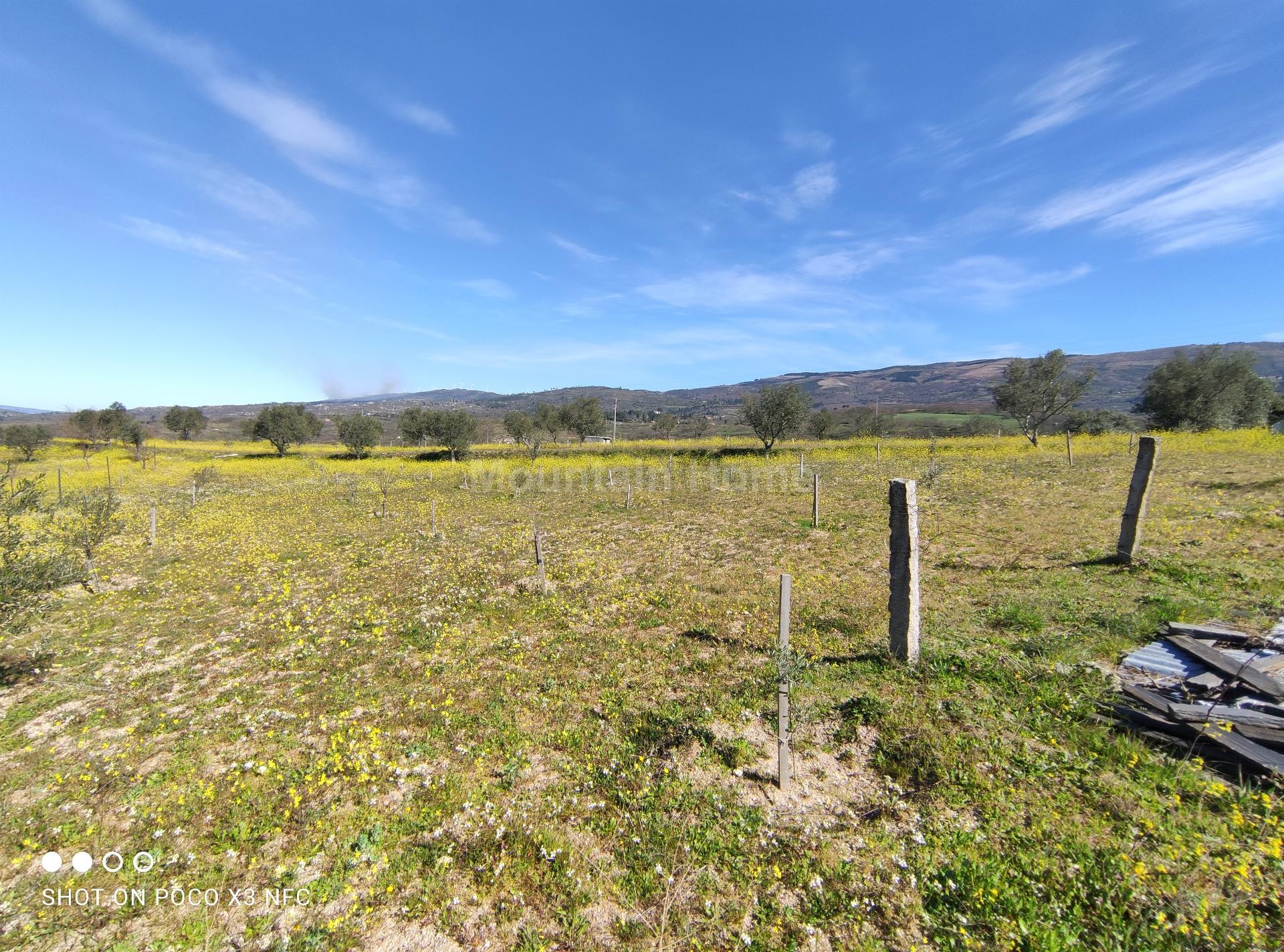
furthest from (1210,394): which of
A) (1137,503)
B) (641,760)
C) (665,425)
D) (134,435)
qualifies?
(134,435)

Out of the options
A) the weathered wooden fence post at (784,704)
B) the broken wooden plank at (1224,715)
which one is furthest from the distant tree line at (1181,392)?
the weathered wooden fence post at (784,704)

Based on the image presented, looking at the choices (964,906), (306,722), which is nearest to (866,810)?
(964,906)

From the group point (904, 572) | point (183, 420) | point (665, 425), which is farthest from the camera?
point (665, 425)

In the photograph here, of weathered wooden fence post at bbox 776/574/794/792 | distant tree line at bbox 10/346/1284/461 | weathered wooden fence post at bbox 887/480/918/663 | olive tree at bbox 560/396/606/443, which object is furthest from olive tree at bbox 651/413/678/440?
weathered wooden fence post at bbox 776/574/794/792

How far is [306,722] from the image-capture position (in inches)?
318

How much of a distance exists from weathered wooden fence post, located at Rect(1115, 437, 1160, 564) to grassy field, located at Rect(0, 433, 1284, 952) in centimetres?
76

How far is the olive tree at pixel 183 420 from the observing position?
84750mm

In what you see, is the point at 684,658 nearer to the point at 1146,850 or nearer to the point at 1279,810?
the point at 1146,850

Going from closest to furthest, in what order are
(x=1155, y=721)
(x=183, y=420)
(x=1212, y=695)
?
(x=1155, y=721), (x=1212, y=695), (x=183, y=420)

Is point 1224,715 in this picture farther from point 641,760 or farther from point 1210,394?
point 1210,394

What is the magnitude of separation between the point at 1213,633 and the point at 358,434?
77191 millimetres

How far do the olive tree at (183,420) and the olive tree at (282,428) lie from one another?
25136mm

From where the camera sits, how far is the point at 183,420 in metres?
85.4

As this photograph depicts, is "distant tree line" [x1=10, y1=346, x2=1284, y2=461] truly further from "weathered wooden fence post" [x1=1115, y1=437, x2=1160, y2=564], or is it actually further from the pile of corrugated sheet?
the pile of corrugated sheet
